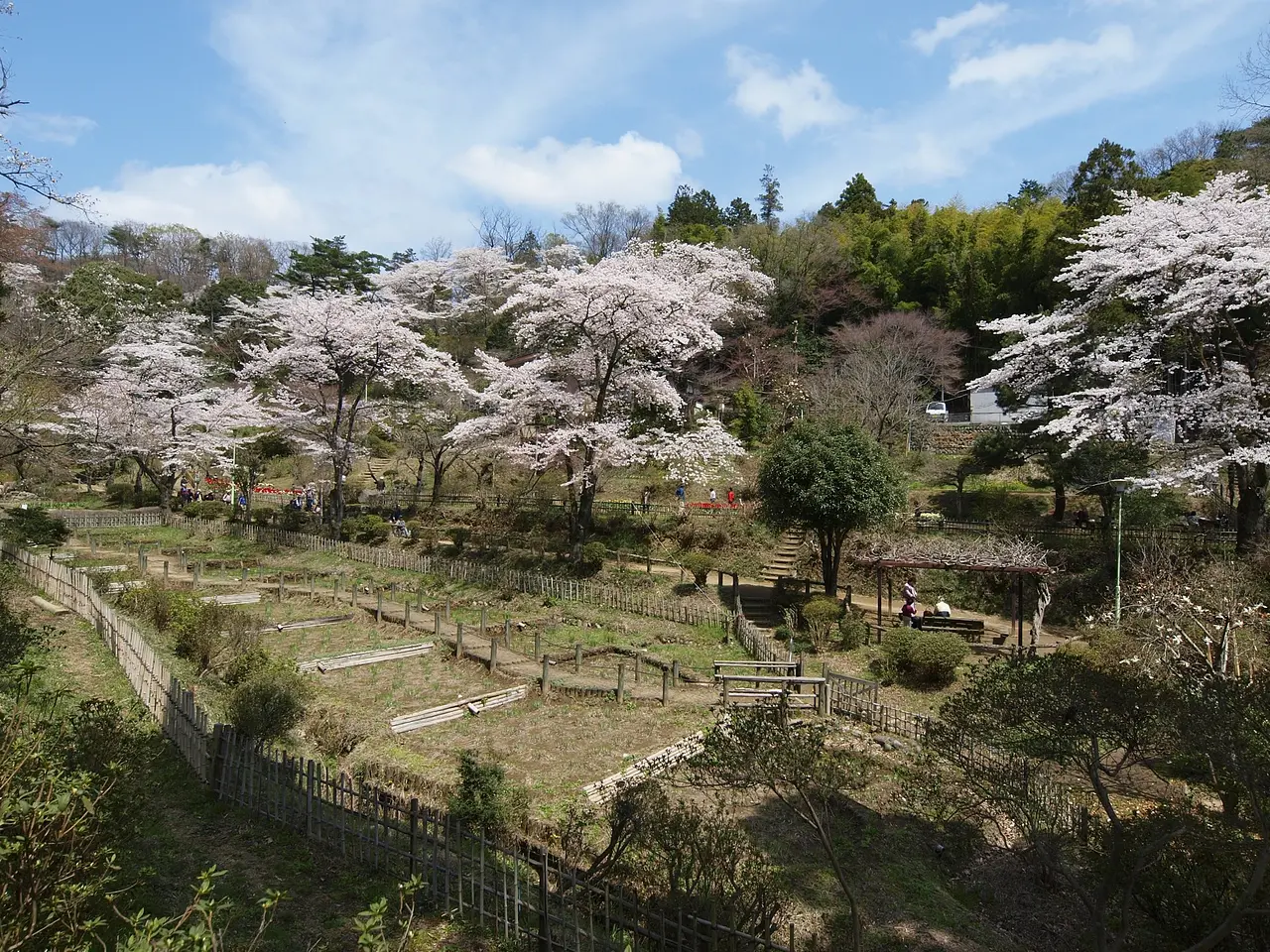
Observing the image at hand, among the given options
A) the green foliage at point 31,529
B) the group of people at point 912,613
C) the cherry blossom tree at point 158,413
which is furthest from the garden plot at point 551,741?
the cherry blossom tree at point 158,413

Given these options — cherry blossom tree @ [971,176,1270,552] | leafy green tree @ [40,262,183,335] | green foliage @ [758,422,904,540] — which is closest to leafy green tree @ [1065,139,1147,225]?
cherry blossom tree @ [971,176,1270,552]

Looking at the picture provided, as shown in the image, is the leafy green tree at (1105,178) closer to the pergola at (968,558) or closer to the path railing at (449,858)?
the pergola at (968,558)

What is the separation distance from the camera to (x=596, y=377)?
2552 centimetres

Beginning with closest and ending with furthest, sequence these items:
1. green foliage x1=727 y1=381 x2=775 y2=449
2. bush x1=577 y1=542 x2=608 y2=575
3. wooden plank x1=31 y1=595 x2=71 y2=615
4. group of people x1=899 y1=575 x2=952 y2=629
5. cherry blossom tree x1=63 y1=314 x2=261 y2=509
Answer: wooden plank x1=31 y1=595 x2=71 y2=615, group of people x1=899 y1=575 x2=952 y2=629, bush x1=577 y1=542 x2=608 y2=575, green foliage x1=727 y1=381 x2=775 y2=449, cherry blossom tree x1=63 y1=314 x2=261 y2=509

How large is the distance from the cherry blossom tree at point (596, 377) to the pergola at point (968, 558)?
22.2 feet

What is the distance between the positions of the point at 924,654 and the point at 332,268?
205 ft

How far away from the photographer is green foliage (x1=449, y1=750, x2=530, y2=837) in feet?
29.7

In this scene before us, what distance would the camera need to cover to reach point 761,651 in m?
17.1

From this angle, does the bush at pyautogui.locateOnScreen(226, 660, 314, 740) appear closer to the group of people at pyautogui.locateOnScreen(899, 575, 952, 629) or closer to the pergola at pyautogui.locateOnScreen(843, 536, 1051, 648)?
the pergola at pyautogui.locateOnScreen(843, 536, 1051, 648)

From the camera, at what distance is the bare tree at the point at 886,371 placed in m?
32.6

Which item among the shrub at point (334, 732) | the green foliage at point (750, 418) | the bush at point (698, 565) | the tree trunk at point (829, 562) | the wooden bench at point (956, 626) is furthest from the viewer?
the green foliage at point (750, 418)

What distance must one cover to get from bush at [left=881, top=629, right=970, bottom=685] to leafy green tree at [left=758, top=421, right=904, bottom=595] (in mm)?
4009

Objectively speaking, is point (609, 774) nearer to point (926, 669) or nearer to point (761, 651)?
point (761, 651)

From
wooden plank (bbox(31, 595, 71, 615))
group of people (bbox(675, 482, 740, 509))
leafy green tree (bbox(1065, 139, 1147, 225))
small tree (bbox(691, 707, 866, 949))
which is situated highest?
leafy green tree (bbox(1065, 139, 1147, 225))
